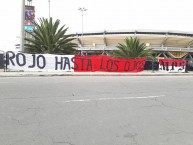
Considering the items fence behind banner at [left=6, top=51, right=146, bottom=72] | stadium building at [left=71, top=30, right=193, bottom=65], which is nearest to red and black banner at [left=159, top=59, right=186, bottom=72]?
fence behind banner at [left=6, top=51, right=146, bottom=72]

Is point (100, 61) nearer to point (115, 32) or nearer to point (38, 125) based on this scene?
point (38, 125)

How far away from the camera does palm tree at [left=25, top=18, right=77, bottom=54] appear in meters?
30.2

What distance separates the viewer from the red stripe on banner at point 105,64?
25594mm

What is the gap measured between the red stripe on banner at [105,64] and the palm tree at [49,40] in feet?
16.8

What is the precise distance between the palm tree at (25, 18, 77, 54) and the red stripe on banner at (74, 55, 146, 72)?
511 centimetres

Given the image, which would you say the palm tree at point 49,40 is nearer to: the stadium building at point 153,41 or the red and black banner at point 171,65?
the red and black banner at point 171,65

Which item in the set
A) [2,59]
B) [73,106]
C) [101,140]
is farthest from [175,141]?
[2,59]

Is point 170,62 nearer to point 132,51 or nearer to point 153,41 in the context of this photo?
point 132,51

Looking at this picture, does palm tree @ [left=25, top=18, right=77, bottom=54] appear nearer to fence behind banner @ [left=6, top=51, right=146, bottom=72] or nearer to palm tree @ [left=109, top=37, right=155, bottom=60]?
fence behind banner @ [left=6, top=51, right=146, bottom=72]

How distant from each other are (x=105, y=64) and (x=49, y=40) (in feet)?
22.3

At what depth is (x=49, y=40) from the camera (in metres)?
30.1

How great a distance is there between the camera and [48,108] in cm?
828

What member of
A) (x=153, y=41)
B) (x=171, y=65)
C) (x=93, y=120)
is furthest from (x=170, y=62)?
(x=153, y=41)

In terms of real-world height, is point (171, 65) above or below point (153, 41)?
below
